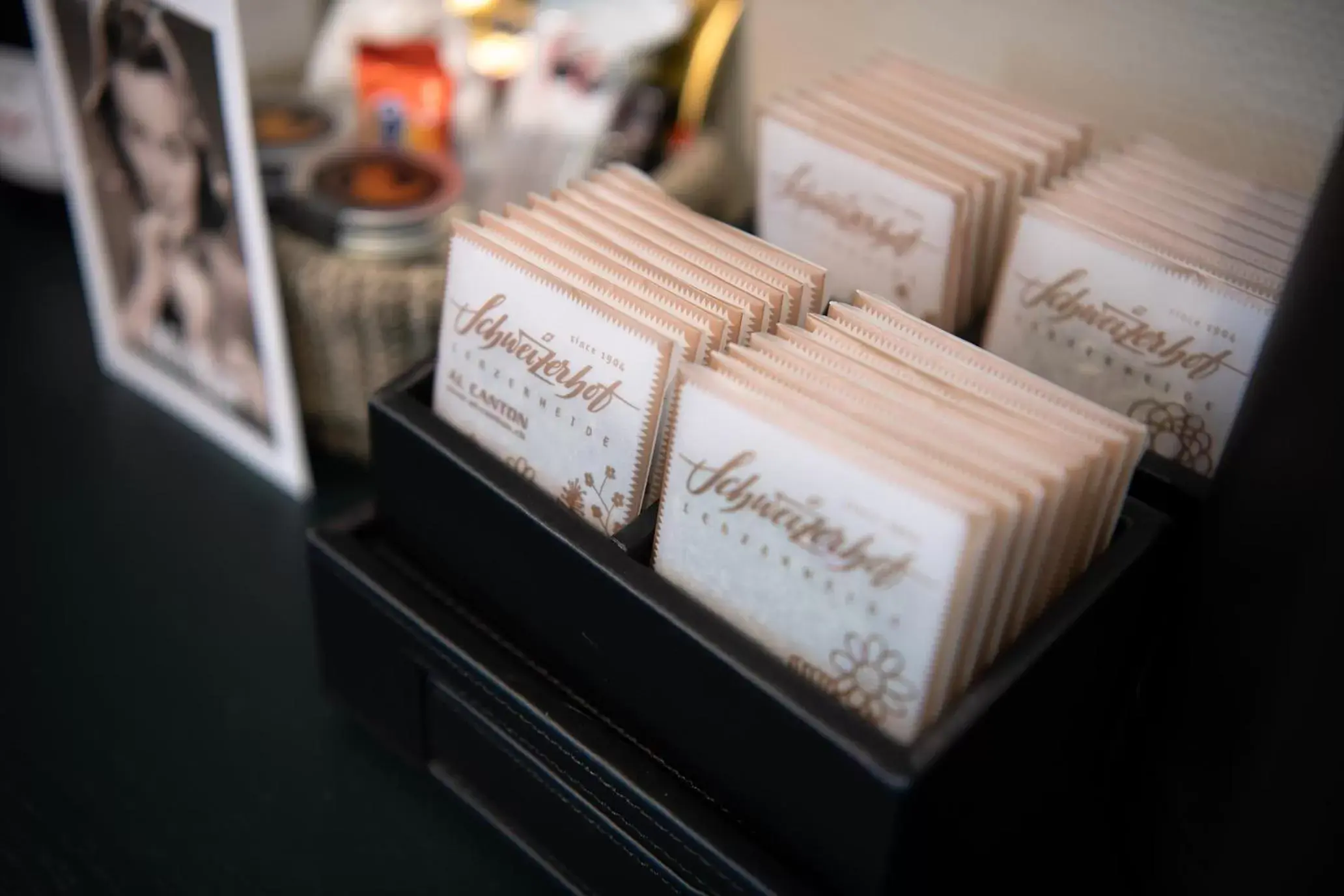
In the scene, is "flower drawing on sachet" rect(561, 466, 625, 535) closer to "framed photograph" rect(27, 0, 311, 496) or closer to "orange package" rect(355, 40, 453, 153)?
"framed photograph" rect(27, 0, 311, 496)

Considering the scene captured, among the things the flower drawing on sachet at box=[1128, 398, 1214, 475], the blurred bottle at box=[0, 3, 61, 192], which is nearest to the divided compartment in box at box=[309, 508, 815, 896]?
the flower drawing on sachet at box=[1128, 398, 1214, 475]

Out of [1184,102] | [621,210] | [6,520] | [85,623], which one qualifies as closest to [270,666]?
[85,623]

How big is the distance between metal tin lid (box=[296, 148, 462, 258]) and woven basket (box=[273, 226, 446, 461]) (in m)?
0.02

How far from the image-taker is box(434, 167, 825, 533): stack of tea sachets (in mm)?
525

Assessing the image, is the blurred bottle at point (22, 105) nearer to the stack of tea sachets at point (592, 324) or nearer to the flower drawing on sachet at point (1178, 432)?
the stack of tea sachets at point (592, 324)

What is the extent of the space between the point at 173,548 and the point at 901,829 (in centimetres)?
59

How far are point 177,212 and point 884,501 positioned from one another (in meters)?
0.60

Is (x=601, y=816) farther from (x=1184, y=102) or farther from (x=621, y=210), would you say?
(x=1184, y=102)

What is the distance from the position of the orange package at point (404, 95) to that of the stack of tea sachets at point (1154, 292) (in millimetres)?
499

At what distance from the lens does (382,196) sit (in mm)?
849

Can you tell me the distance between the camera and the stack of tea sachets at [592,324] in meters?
0.52

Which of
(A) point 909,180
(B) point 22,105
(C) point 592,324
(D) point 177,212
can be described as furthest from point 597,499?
(B) point 22,105

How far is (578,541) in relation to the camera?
0.52m

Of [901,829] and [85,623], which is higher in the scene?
[901,829]
